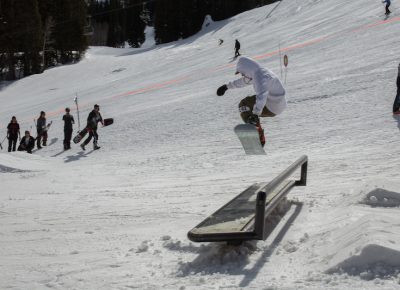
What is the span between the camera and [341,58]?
20.2 m

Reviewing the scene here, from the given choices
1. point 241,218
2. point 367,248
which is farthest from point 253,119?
point 367,248

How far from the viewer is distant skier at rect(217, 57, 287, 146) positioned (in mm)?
6129

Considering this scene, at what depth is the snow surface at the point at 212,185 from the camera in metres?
3.97

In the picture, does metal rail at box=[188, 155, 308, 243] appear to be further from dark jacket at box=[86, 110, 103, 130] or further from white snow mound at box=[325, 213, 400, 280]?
dark jacket at box=[86, 110, 103, 130]

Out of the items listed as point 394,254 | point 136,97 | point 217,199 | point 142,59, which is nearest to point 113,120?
point 136,97

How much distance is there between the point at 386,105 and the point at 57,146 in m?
11.1

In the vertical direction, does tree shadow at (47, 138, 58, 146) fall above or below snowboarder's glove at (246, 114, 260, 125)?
below

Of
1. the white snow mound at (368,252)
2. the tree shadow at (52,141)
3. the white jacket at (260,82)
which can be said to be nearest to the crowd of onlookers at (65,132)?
the tree shadow at (52,141)

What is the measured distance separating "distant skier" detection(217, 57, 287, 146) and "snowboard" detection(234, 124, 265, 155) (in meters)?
0.09

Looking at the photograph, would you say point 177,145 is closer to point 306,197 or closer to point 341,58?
point 306,197

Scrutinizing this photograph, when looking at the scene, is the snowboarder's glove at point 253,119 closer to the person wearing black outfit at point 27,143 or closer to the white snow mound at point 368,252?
the white snow mound at point 368,252

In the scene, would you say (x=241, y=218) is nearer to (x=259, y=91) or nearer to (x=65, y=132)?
(x=259, y=91)

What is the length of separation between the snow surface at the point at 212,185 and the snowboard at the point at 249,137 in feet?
2.98

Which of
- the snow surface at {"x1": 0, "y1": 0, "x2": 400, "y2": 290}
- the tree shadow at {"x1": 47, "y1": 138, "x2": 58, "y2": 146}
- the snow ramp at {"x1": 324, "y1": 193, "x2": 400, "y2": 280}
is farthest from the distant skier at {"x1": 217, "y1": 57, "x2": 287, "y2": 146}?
the tree shadow at {"x1": 47, "y1": 138, "x2": 58, "y2": 146}
